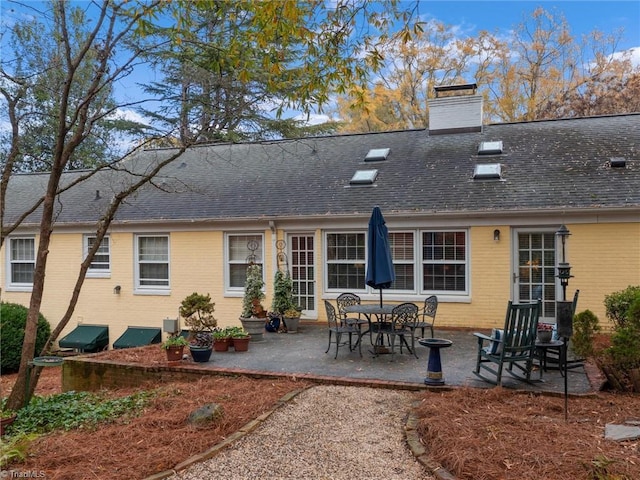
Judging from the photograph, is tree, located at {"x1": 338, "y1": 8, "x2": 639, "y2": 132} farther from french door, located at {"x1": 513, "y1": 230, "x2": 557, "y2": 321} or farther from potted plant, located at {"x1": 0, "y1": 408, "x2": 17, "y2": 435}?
potted plant, located at {"x1": 0, "y1": 408, "x2": 17, "y2": 435}

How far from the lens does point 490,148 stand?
12.5 m

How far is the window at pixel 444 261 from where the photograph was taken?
428 inches

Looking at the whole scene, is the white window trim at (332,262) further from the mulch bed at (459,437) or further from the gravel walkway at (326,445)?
the gravel walkway at (326,445)

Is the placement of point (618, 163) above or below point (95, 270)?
above

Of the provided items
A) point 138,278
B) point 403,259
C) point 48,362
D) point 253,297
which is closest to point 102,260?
point 138,278

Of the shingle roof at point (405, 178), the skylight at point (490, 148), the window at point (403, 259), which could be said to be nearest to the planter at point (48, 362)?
the shingle roof at point (405, 178)

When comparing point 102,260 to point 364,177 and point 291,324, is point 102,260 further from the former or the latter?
point 364,177

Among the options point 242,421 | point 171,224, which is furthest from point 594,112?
Answer: point 242,421

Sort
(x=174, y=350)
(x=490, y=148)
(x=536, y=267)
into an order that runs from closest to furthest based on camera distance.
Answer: (x=174, y=350) → (x=536, y=267) → (x=490, y=148)

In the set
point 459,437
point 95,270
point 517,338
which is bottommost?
point 459,437

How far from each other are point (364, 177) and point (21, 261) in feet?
33.9

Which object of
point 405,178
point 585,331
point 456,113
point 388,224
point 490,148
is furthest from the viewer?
point 456,113

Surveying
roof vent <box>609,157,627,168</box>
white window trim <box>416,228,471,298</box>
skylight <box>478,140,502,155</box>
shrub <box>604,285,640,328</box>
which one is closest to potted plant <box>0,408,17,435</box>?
shrub <box>604,285,640,328</box>

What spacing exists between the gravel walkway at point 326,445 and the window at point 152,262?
8363mm
